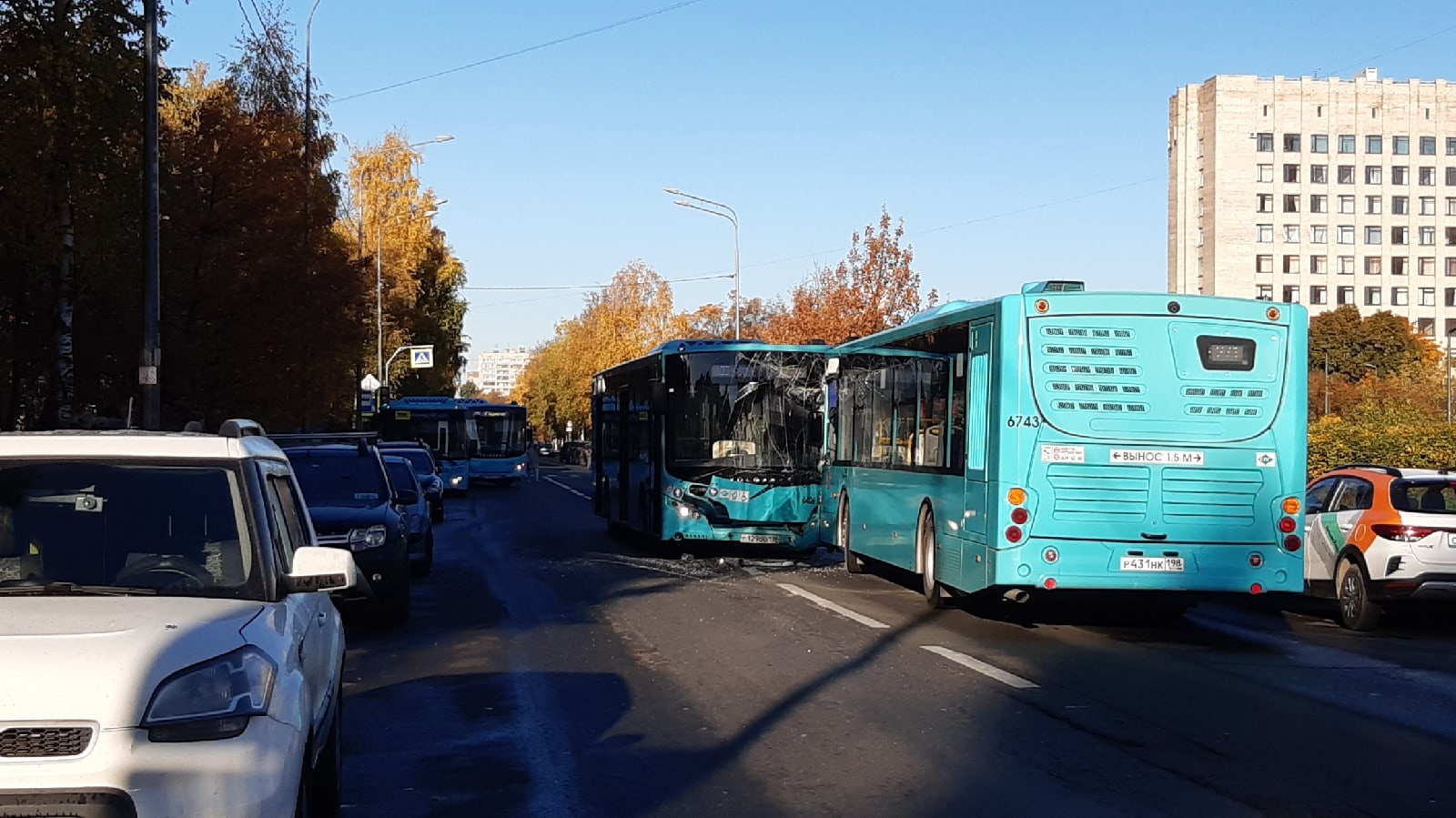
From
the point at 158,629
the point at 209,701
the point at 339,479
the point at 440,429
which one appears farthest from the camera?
the point at 440,429

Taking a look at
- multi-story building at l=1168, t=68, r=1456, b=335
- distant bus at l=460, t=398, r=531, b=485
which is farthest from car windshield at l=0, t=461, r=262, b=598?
multi-story building at l=1168, t=68, r=1456, b=335

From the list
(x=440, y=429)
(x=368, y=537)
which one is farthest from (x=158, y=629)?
(x=440, y=429)

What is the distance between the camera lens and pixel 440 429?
183 ft

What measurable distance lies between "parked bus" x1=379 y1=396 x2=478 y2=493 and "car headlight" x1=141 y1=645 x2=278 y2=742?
4852cm

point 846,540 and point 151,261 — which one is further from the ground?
point 151,261

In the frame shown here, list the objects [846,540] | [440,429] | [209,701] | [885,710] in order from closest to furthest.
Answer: [209,701] < [885,710] < [846,540] < [440,429]

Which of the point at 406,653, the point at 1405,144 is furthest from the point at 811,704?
the point at 1405,144

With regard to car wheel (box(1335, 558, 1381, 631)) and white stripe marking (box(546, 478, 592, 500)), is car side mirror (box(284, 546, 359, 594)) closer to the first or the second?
car wheel (box(1335, 558, 1381, 631))

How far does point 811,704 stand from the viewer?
10.2 m

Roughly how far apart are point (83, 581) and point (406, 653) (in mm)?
7670

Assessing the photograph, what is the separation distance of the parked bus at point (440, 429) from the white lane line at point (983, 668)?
136 feet

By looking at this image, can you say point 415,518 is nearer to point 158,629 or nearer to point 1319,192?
point 158,629

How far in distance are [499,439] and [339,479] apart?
42332 mm

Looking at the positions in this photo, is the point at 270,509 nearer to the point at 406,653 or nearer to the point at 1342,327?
the point at 406,653
